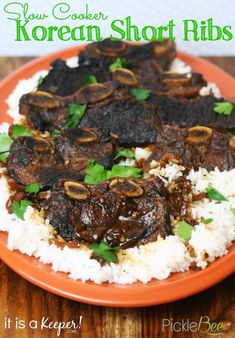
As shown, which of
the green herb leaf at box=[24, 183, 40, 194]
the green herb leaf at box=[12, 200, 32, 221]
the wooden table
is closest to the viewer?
the wooden table

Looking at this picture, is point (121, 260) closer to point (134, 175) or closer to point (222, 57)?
point (134, 175)

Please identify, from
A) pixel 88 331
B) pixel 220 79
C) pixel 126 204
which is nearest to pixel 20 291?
pixel 88 331

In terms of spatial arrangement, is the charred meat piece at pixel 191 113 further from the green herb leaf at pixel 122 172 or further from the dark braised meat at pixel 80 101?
the green herb leaf at pixel 122 172

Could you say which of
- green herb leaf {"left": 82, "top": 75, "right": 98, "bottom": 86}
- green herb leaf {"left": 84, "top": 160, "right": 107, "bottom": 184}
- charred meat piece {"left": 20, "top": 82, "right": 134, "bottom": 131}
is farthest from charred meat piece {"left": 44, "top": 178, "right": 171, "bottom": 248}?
green herb leaf {"left": 82, "top": 75, "right": 98, "bottom": 86}

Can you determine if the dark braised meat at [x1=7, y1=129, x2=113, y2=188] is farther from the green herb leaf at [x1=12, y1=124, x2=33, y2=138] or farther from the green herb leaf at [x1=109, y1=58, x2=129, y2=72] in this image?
the green herb leaf at [x1=109, y1=58, x2=129, y2=72]

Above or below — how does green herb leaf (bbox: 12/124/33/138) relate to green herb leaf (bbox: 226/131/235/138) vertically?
above

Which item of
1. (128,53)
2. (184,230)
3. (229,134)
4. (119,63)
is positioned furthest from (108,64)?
(184,230)

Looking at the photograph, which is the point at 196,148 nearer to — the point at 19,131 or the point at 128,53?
the point at 19,131
